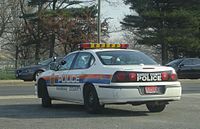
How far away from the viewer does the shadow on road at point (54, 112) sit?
1161 cm

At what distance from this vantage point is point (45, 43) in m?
57.5

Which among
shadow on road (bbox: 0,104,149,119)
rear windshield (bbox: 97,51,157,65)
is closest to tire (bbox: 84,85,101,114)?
shadow on road (bbox: 0,104,149,119)

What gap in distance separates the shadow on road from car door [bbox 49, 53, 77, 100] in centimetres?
40

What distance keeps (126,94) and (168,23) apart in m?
39.6

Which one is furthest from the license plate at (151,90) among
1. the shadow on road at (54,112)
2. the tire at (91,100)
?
the tire at (91,100)

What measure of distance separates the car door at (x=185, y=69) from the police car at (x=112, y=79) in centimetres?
2023

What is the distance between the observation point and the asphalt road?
9938 millimetres

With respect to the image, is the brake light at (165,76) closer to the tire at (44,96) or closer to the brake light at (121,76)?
the brake light at (121,76)

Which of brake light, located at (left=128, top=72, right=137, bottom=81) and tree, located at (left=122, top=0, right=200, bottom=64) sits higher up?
tree, located at (left=122, top=0, right=200, bottom=64)

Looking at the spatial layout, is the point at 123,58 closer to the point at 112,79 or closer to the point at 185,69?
the point at 112,79

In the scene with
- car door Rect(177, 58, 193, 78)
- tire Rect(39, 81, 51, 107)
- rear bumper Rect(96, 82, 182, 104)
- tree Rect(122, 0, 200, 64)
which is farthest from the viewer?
tree Rect(122, 0, 200, 64)

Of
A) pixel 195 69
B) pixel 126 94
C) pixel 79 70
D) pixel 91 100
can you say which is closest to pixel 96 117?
pixel 91 100

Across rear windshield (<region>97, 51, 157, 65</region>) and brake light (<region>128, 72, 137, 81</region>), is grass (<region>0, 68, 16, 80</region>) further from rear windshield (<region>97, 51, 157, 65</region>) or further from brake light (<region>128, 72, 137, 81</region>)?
brake light (<region>128, 72, 137, 81</region>)

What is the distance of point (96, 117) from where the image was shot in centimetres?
1122
